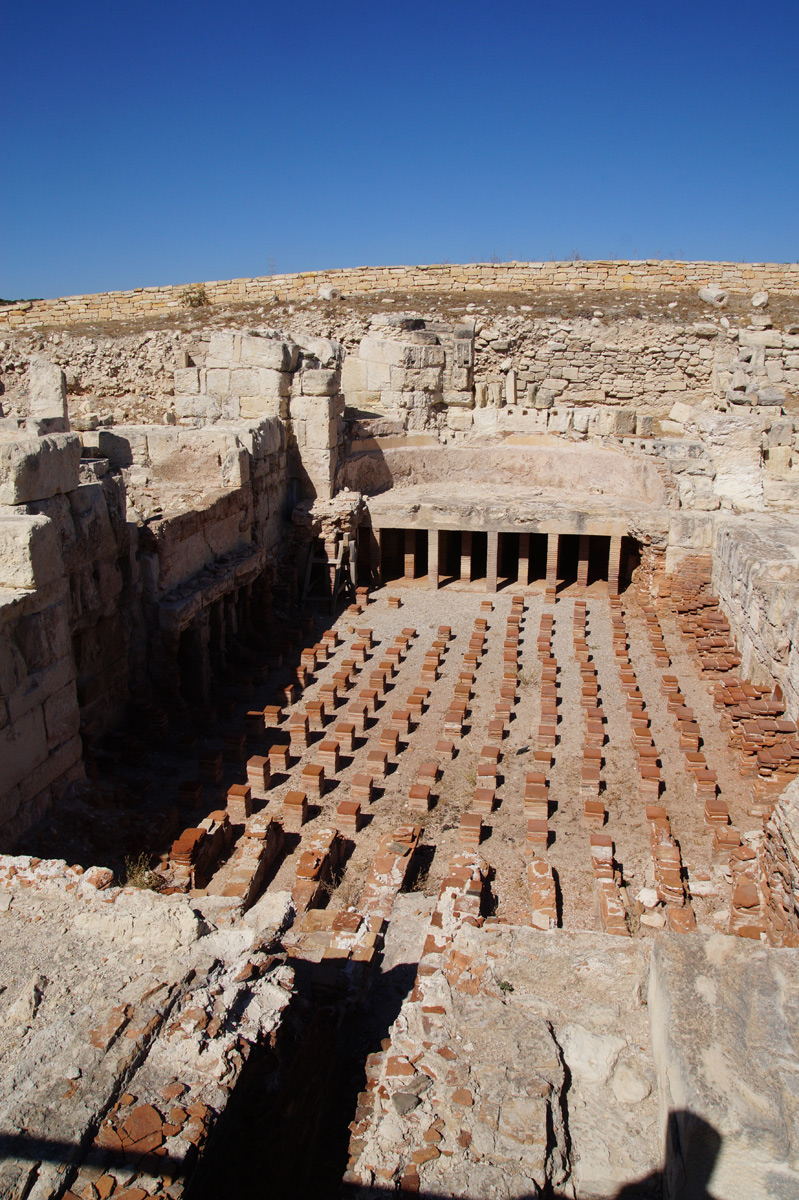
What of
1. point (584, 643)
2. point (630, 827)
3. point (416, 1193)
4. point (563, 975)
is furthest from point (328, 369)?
point (416, 1193)

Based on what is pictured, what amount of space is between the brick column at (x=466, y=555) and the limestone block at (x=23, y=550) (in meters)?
9.17

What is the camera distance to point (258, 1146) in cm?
344

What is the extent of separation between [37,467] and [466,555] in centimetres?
891

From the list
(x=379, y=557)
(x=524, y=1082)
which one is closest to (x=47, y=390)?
(x=379, y=557)

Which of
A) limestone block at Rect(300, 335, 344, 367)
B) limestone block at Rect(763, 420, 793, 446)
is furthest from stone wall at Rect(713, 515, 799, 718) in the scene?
limestone block at Rect(300, 335, 344, 367)

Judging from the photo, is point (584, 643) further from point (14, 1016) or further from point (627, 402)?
point (627, 402)

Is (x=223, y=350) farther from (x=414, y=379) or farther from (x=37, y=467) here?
(x=37, y=467)

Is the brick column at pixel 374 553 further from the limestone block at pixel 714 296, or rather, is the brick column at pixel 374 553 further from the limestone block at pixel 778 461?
the limestone block at pixel 714 296

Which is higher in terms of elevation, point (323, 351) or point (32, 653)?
point (323, 351)

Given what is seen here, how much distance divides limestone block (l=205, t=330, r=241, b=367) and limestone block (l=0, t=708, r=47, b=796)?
934cm

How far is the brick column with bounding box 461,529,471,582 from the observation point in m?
14.6

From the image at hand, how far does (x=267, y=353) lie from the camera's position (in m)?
13.9

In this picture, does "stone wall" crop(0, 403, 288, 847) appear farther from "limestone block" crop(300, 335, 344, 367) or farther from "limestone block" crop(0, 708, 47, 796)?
"limestone block" crop(300, 335, 344, 367)

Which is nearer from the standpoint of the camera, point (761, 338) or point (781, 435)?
point (781, 435)
